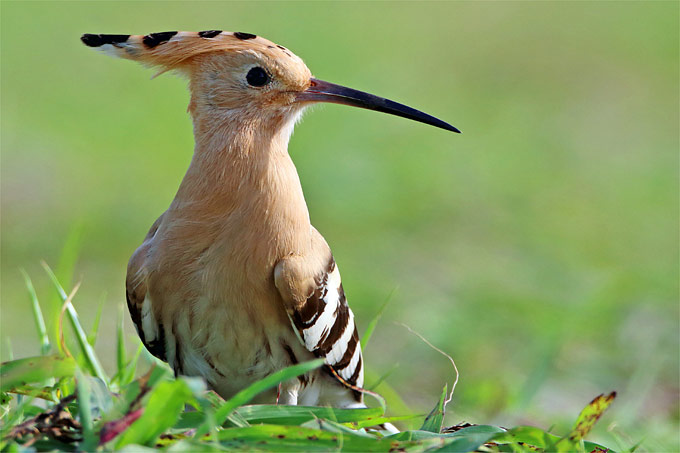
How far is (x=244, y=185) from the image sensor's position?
7.71 ft

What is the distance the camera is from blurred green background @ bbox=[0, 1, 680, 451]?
15.0 feet

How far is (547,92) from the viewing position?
10469mm

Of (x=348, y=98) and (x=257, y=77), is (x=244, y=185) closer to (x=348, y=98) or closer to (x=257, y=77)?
(x=257, y=77)

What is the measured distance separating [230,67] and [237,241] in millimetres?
475

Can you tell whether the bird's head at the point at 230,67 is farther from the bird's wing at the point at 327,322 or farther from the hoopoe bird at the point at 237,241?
the bird's wing at the point at 327,322

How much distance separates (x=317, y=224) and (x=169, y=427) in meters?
4.82

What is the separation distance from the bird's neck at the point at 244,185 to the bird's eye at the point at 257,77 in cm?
10

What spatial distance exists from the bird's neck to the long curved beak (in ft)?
0.44

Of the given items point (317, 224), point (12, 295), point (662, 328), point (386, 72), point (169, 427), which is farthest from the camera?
point (386, 72)

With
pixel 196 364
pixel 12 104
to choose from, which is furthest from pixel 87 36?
pixel 12 104

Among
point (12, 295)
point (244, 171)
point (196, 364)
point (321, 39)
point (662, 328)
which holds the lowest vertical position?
point (12, 295)

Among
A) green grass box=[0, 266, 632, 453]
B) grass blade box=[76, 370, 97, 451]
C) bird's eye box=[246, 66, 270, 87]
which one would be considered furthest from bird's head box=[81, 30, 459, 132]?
grass blade box=[76, 370, 97, 451]

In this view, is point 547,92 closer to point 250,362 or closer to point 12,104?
point 12,104

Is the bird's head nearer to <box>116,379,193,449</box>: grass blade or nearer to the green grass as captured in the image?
the green grass
